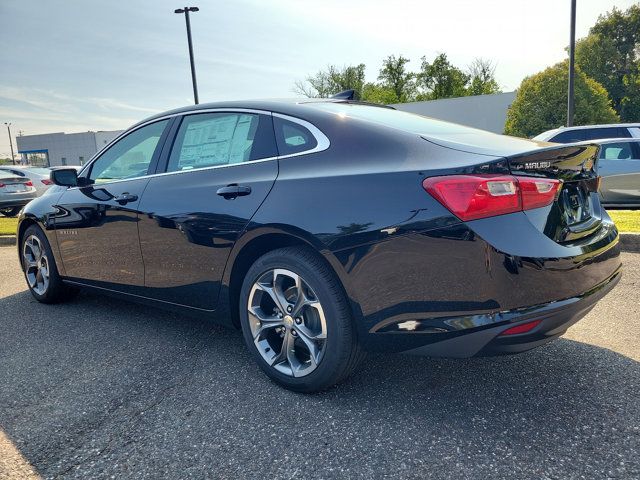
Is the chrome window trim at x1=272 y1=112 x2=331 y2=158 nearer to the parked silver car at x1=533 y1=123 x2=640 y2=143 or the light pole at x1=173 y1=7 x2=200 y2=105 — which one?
the parked silver car at x1=533 y1=123 x2=640 y2=143

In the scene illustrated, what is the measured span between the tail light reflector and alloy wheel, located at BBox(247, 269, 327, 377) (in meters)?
0.86

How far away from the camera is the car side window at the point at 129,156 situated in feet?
11.9

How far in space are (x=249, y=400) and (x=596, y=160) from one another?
2.25 metres

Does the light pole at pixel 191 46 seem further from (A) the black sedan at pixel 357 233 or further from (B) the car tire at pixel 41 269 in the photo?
(A) the black sedan at pixel 357 233

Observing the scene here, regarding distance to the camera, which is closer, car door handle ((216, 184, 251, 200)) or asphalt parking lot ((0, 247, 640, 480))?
asphalt parking lot ((0, 247, 640, 480))

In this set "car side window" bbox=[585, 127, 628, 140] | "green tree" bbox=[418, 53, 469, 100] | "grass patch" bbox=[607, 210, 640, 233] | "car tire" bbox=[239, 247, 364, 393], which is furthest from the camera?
"green tree" bbox=[418, 53, 469, 100]

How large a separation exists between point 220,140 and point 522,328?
6.84ft

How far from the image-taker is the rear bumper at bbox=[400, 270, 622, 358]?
6.91ft

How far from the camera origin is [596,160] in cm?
271

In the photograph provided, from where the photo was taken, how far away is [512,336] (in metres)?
2.12

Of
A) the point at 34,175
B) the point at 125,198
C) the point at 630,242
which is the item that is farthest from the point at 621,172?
the point at 34,175

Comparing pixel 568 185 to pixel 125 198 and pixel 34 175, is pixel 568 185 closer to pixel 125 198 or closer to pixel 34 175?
pixel 125 198

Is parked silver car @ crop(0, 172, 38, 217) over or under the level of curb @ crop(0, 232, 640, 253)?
over

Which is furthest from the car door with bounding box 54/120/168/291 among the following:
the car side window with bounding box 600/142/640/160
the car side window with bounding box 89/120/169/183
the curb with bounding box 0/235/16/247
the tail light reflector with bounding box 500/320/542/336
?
the car side window with bounding box 600/142/640/160
